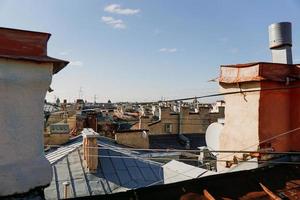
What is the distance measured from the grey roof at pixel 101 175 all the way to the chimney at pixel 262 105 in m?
4.61

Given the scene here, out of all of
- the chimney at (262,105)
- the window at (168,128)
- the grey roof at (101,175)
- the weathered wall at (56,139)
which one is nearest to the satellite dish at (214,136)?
the chimney at (262,105)

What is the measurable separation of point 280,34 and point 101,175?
6860 mm

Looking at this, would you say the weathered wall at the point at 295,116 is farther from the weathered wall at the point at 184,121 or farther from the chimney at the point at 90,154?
the weathered wall at the point at 184,121

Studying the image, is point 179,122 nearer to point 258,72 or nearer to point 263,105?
point 263,105

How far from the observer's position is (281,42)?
6.15 m

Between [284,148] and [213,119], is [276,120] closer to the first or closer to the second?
[284,148]

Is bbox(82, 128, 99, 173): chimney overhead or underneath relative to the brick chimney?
underneath

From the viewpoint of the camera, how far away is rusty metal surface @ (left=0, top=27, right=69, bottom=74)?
2.80 m

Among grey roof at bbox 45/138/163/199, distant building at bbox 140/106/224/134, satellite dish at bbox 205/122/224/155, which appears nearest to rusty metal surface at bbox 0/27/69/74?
satellite dish at bbox 205/122/224/155

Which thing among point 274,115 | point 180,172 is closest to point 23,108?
point 274,115

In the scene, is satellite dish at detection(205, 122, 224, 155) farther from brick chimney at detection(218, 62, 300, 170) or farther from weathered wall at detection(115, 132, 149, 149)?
weathered wall at detection(115, 132, 149, 149)

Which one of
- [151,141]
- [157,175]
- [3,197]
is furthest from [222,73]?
[151,141]

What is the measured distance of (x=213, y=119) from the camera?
28469mm

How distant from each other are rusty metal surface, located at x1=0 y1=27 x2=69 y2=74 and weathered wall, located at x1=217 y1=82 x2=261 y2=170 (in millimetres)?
2957
